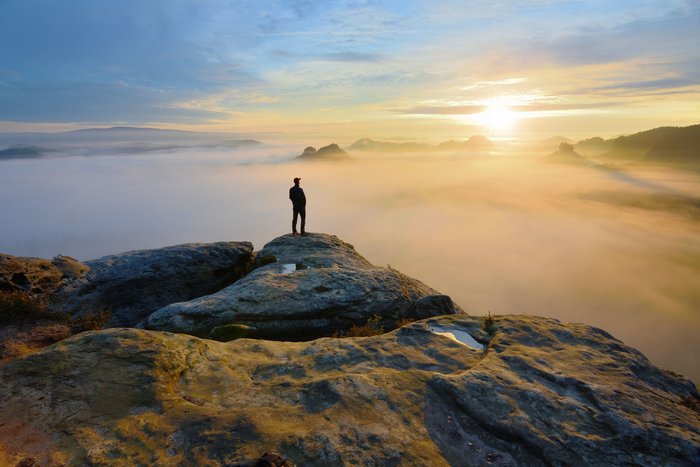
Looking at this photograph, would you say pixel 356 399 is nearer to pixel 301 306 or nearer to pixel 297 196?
pixel 301 306

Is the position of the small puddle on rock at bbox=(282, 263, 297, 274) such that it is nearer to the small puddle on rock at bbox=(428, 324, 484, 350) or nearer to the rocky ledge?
the rocky ledge

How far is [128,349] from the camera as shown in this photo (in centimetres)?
1002

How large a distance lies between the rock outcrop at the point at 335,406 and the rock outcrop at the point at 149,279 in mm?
10933

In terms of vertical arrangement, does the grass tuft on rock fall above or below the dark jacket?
below

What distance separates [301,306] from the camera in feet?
54.2

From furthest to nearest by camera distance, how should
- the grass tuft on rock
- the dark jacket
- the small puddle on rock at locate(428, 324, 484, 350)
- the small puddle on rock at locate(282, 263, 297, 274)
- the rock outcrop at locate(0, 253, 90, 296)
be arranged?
the dark jacket → the small puddle on rock at locate(282, 263, 297, 274) → the rock outcrop at locate(0, 253, 90, 296) → the grass tuft on rock → the small puddle on rock at locate(428, 324, 484, 350)

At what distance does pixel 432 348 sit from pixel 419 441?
4479 mm

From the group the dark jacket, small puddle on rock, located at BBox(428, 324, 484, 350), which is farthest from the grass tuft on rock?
the dark jacket

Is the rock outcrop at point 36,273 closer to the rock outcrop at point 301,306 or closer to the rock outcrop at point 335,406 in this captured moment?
the rock outcrop at point 301,306

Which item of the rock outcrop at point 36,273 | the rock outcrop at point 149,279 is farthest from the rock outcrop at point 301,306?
the rock outcrop at point 36,273

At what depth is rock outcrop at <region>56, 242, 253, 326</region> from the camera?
19.9m

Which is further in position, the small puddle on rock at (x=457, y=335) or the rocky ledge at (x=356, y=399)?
the small puddle on rock at (x=457, y=335)

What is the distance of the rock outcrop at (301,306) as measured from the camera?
1552cm

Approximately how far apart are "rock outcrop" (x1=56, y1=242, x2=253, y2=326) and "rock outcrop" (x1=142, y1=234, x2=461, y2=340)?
475 cm
